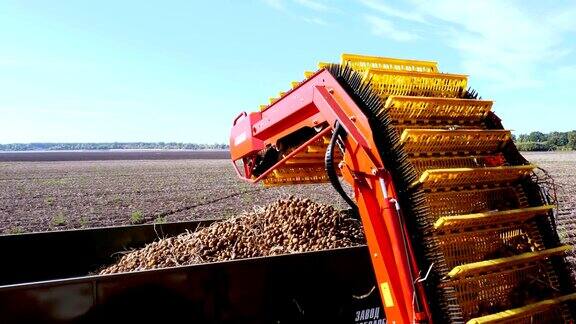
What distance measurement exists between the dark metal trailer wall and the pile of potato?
809 mm

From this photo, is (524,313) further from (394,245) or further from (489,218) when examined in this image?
(394,245)

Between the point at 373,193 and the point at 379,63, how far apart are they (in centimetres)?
144

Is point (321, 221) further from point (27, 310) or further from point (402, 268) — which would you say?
point (27, 310)

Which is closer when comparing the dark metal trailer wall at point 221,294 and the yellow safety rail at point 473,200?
the dark metal trailer wall at point 221,294

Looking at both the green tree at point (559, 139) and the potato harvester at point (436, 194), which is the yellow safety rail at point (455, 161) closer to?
the potato harvester at point (436, 194)

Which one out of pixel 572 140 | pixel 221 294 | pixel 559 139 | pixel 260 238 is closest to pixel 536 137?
pixel 559 139

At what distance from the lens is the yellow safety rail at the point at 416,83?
4086 millimetres

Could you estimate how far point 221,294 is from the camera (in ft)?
13.3

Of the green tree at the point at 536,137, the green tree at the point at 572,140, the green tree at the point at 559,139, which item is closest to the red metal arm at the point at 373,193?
the green tree at the point at 572,140

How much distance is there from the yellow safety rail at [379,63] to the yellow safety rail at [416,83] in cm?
16

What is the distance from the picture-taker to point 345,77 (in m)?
4.23

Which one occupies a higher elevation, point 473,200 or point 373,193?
point 373,193

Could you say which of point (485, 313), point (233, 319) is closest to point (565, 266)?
point (485, 313)

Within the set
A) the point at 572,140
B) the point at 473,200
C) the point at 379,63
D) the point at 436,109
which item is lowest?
the point at 572,140
